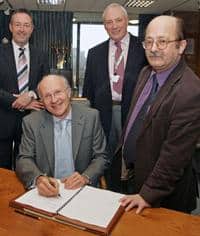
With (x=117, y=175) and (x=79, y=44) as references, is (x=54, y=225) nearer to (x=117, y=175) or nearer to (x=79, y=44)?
(x=117, y=175)

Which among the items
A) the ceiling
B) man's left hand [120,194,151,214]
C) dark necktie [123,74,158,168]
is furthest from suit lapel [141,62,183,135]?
the ceiling

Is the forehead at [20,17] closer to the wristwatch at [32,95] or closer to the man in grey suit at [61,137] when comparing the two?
the wristwatch at [32,95]

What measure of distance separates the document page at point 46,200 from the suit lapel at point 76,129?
0.47m

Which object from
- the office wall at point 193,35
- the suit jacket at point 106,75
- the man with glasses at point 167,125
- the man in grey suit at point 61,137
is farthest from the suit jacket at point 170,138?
the office wall at point 193,35

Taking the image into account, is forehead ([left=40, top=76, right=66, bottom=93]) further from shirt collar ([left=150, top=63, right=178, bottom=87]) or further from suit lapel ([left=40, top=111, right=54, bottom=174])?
shirt collar ([left=150, top=63, right=178, bottom=87])

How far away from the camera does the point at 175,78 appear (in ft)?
5.16

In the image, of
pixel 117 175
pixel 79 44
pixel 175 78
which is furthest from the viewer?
pixel 79 44

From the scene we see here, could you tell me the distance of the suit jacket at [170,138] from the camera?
148cm

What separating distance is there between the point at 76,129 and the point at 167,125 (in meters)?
0.63

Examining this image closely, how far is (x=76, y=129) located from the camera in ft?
6.54

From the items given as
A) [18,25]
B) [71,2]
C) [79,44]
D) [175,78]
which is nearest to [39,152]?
[175,78]

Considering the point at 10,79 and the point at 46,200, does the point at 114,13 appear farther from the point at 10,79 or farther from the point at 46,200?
the point at 46,200

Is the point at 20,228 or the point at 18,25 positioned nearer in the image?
the point at 20,228

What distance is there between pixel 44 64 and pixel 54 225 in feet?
5.35
